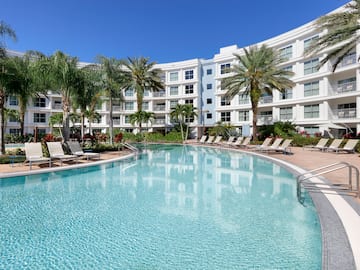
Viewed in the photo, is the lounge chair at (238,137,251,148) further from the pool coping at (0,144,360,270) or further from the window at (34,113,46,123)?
the window at (34,113,46,123)

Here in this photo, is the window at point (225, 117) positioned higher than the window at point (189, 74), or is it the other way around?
the window at point (189, 74)

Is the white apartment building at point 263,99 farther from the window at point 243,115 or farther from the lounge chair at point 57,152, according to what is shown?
the lounge chair at point 57,152

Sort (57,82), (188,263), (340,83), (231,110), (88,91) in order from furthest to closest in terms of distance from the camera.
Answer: (231,110), (340,83), (88,91), (57,82), (188,263)

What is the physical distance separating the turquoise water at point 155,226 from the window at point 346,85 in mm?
23153

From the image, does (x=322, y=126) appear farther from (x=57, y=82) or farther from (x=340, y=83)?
(x=57, y=82)

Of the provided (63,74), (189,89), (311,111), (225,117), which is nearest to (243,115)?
(225,117)

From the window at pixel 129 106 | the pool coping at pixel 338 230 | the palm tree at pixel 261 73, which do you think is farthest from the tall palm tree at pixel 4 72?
the window at pixel 129 106

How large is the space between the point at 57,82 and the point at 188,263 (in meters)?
14.6

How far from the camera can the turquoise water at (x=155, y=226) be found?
3861 mm

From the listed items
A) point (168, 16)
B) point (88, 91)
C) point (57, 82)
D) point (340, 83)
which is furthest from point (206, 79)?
point (57, 82)

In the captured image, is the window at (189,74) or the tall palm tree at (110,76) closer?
the tall palm tree at (110,76)

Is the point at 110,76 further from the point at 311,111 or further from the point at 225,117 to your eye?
the point at 311,111

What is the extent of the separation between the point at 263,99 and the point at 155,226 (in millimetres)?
33919

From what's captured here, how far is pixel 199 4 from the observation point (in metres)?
25.8
